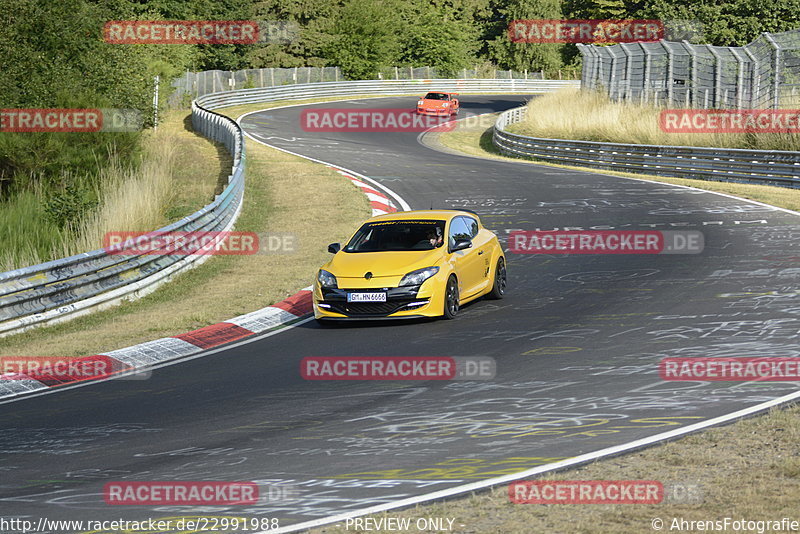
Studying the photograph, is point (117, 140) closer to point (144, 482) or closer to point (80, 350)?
point (80, 350)

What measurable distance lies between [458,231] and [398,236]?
85 cm

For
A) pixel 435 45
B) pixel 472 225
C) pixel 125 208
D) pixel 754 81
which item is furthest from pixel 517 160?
pixel 435 45

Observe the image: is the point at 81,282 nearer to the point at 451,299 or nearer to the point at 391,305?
the point at 391,305

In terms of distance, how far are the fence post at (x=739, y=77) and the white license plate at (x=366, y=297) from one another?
23.4 m

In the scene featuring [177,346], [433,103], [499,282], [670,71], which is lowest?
[177,346]

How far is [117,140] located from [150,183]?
137 inches

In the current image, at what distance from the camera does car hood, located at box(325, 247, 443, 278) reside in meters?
13.5

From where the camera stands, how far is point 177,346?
42.0 ft

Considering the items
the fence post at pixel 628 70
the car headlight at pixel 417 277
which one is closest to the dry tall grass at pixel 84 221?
the car headlight at pixel 417 277

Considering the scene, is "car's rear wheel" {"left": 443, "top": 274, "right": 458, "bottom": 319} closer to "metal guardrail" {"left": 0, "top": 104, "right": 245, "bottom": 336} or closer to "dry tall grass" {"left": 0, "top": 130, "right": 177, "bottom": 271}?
"metal guardrail" {"left": 0, "top": 104, "right": 245, "bottom": 336}

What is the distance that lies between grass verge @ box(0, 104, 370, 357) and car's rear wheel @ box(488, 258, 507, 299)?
123 inches

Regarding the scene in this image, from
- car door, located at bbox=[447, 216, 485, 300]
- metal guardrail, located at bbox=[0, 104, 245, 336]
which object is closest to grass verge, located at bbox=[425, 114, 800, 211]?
car door, located at bbox=[447, 216, 485, 300]

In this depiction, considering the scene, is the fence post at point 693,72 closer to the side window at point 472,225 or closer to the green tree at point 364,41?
the side window at point 472,225

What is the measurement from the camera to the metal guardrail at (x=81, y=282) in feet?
45.4
